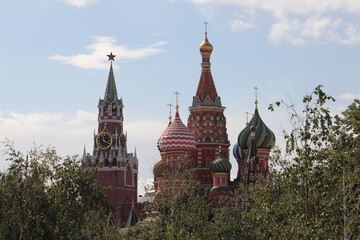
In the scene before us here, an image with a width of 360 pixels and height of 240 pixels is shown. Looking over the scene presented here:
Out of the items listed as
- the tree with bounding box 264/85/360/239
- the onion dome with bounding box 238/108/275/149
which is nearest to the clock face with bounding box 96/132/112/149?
the onion dome with bounding box 238/108/275/149

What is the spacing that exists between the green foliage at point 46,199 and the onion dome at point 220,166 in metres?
34.4

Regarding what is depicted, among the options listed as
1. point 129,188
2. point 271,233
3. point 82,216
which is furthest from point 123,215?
point 271,233

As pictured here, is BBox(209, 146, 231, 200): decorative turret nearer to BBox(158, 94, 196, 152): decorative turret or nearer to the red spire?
BBox(158, 94, 196, 152): decorative turret

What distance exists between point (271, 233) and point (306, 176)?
330cm

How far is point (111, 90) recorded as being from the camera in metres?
88.4

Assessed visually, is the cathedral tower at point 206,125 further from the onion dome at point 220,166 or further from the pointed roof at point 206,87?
the onion dome at point 220,166

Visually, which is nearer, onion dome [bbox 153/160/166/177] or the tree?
the tree

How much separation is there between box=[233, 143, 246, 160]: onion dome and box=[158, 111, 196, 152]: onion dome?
487 cm

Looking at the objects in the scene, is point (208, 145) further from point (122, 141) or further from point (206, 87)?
point (122, 141)

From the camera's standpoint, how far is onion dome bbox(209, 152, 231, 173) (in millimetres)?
62031

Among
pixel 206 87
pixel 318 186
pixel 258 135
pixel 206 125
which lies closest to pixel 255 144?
pixel 258 135

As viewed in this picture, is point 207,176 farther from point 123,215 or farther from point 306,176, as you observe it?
point 306,176

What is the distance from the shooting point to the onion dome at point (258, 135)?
203 ft

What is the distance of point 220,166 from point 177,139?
553 centimetres
